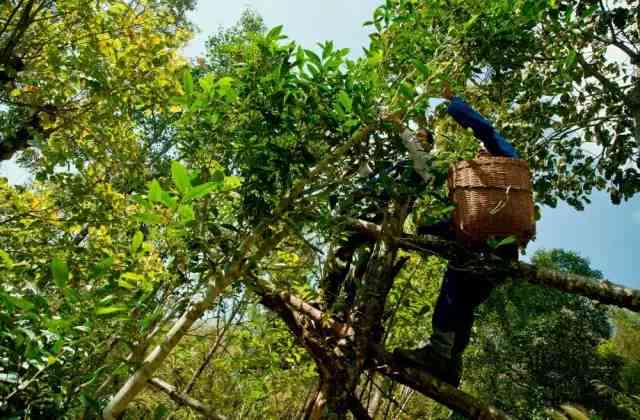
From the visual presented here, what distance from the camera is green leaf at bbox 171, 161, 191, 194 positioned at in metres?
0.82

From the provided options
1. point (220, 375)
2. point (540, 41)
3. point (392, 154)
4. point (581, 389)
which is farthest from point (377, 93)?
point (581, 389)

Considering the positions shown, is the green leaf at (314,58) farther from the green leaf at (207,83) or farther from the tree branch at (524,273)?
the tree branch at (524,273)

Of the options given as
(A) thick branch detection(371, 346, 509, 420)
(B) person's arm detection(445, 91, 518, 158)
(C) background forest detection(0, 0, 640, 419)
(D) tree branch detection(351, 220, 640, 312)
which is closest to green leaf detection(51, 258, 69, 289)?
(C) background forest detection(0, 0, 640, 419)

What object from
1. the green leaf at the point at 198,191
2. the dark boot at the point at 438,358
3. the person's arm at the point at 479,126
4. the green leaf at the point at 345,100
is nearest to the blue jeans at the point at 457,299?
the dark boot at the point at 438,358

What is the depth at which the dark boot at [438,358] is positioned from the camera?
85.3 inches

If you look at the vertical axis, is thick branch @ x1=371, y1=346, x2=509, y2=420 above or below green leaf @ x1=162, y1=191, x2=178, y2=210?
below

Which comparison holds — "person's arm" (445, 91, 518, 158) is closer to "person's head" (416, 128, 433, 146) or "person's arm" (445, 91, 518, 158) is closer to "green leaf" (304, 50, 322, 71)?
"person's head" (416, 128, 433, 146)

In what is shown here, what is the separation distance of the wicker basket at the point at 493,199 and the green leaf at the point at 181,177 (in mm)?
1435

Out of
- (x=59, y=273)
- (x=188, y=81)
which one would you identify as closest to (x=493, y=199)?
(x=188, y=81)

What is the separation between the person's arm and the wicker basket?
0.30 metres

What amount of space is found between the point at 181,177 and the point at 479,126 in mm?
1875

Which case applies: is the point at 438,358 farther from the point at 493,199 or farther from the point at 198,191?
the point at 198,191

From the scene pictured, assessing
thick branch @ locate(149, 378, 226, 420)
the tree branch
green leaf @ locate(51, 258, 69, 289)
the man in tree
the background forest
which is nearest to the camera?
green leaf @ locate(51, 258, 69, 289)

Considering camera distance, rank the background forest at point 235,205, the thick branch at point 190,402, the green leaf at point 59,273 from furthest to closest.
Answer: the thick branch at point 190,402 → the background forest at point 235,205 → the green leaf at point 59,273
